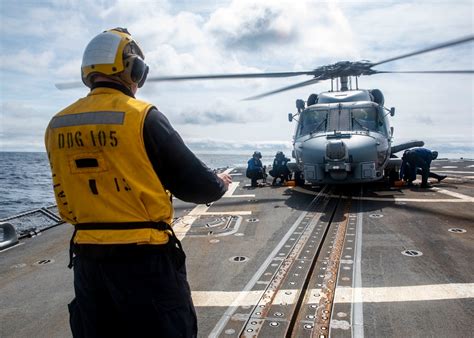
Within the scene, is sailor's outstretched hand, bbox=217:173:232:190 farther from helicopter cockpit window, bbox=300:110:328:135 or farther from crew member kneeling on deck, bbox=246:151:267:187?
crew member kneeling on deck, bbox=246:151:267:187

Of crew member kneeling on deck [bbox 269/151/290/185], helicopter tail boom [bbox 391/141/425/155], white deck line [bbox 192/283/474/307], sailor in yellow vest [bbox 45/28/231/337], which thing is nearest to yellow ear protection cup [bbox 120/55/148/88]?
sailor in yellow vest [bbox 45/28/231/337]

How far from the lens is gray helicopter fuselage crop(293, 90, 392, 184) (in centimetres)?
934

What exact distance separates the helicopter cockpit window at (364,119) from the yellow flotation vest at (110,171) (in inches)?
377

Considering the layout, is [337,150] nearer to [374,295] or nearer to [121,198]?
[374,295]

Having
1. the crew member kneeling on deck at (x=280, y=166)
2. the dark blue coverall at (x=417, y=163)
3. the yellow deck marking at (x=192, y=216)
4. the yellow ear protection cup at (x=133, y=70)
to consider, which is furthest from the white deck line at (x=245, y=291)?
the dark blue coverall at (x=417, y=163)

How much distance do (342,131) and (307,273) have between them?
22.7 feet

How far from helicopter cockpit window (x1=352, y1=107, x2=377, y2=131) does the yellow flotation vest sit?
9585mm

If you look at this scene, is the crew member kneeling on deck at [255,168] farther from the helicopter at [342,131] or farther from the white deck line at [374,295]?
the white deck line at [374,295]

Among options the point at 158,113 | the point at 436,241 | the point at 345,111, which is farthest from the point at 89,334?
the point at 345,111

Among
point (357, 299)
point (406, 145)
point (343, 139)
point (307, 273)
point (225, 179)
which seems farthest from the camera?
point (406, 145)

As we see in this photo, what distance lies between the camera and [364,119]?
35.4 ft

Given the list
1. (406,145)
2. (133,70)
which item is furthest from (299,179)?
(133,70)

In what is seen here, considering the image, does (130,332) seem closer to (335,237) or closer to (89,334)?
(89,334)

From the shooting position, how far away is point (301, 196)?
10.3 m
